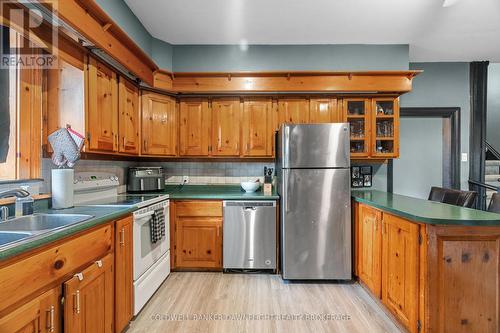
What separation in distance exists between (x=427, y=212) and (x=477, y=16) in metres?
2.29

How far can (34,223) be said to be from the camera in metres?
1.45

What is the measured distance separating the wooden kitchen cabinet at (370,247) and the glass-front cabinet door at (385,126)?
96 centimetres

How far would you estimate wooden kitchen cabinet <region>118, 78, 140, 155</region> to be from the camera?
A: 243 cm

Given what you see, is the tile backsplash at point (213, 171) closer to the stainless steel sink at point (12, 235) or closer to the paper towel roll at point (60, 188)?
the paper towel roll at point (60, 188)

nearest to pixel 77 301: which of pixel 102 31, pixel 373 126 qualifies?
pixel 102 31

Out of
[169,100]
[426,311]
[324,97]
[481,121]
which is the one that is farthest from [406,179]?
[169,100]

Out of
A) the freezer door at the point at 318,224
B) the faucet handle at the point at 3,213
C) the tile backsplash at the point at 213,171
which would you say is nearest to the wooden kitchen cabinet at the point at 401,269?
the freezer door at the point at 318,224

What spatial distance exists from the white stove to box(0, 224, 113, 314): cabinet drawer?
526 millimetres

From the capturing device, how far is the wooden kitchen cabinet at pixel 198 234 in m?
2.77

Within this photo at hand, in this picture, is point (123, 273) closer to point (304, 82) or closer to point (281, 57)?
point (304, 82)

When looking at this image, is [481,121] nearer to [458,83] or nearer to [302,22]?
[458,83]

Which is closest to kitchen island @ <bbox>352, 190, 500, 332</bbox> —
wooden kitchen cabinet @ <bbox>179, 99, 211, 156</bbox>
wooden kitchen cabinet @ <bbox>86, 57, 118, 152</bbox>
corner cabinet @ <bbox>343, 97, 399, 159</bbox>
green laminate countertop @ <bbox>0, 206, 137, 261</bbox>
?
corner cabinet @ <bbox>343, 97, 399, 159</bbox>

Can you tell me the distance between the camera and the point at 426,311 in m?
1.51

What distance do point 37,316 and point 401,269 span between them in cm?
207
